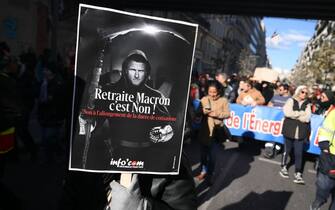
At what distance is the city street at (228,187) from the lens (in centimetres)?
543

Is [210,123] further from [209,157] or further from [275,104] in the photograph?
[275,104]

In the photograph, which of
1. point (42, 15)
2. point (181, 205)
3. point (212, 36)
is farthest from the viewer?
point (212, 36)

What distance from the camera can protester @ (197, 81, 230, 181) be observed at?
21.8 feet

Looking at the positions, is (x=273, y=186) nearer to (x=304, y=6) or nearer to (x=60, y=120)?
(x=60, y=120)

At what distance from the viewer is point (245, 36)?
10169cm

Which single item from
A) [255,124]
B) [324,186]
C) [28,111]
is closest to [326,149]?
[324,186]

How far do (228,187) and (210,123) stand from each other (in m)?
1.12

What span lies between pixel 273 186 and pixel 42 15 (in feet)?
50.8

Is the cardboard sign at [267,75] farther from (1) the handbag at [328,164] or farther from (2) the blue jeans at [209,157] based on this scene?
(1) the handbag at [328,164]

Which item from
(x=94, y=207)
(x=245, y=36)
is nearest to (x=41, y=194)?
(x=94, y=207)

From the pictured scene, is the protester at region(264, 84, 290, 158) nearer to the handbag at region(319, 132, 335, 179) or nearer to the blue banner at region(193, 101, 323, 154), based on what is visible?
the blue banner at region(193, 101, 323, 154)

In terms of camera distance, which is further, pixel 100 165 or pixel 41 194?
pixel 41 194

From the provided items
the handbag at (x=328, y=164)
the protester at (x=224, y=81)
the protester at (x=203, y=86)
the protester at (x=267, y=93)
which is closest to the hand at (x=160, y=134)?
the handbag at (x=328, y=164)

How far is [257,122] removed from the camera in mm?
9859
